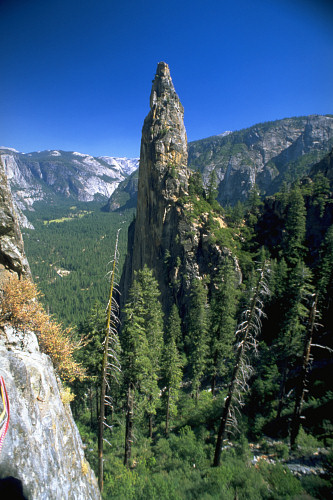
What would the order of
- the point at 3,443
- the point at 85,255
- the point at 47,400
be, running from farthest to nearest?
the point at 85,255
the point at 47,400
the point at 3,443

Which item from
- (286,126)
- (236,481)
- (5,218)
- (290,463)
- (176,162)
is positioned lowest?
(290,463)

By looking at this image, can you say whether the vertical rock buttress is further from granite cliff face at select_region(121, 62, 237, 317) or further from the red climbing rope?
the red climbing rope

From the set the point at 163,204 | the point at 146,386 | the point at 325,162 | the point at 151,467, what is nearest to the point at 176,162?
the point at 163,204

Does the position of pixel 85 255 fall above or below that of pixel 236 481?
below

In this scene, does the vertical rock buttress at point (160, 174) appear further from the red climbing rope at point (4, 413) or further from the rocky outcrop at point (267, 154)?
the rocky outcrop at point (267, 154)

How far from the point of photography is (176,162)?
45.1 meters

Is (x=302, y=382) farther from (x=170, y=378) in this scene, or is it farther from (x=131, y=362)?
(x=131, y=362)

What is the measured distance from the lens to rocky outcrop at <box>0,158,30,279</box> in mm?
9227

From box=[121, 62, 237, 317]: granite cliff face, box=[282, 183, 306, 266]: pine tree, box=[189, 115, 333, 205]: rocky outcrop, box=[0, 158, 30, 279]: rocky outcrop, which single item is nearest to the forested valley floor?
box=[282, 183, 306, 266]: pine tree

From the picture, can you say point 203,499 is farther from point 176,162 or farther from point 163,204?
point 176,162

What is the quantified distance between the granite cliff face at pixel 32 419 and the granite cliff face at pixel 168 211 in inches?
1138

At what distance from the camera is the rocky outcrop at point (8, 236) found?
9.23 metres

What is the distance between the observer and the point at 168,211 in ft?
138

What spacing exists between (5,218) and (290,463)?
61.4ft
